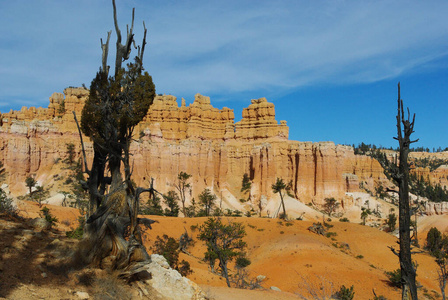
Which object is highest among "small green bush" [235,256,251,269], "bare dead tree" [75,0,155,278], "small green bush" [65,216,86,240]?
"bare dead tree" [75,0,155,278]

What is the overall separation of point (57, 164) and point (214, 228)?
1951 inches

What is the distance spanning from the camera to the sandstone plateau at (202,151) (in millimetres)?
63312

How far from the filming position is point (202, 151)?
69375 mm

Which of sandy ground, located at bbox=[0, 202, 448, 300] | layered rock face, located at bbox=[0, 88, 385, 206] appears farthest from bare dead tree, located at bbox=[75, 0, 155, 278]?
layered rock face, located at bbox=[0, 88, 385, 206]

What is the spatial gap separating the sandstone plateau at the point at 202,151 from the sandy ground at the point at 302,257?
2328 centimetres

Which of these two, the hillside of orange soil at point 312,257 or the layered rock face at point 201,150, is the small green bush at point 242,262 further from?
the layered rock face at point 201,150

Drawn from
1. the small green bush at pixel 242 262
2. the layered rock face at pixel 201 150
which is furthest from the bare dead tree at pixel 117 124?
the layered rock face at pixel 201 150

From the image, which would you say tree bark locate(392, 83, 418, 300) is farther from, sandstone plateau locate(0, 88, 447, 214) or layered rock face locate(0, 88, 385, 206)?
layered rock face locate(0, 88, 385, 206)

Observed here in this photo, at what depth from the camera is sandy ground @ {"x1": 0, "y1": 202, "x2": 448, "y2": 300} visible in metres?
23.4

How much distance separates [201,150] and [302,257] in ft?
137

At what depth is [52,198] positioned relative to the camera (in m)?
50.4

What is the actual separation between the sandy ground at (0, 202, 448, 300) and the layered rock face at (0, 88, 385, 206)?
24191 mm

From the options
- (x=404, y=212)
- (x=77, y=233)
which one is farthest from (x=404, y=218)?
(x=77, y=233)

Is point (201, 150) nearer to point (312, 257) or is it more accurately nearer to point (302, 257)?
point (302, 257)
